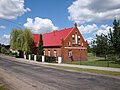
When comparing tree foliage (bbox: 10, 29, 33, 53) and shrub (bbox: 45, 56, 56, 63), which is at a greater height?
tree foliage (bbox: 10, 29, 33, 53)

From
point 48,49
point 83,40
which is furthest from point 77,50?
point 48,49

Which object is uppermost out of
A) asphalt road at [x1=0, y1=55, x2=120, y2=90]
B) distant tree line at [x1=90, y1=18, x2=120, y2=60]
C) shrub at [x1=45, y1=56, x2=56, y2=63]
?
distant tree line at [x1=90, y1=18, x2=120, y2=60]

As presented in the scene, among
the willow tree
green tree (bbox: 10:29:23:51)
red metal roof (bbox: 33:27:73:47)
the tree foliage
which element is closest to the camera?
red metal roof (bbox: 33:27:73:47)

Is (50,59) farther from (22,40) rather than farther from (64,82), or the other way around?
(64,82)

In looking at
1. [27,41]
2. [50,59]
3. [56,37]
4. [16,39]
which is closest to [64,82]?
[50,59]

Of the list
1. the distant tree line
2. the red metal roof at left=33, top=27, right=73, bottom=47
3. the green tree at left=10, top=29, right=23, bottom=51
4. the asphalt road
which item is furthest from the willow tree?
the asphalt road

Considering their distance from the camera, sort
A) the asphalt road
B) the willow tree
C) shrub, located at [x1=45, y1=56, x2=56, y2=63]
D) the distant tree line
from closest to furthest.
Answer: the asphalt road < the distant tree line < shrub, located at [x1=45, y1=56, x2=56, y2=63] < the willow tree

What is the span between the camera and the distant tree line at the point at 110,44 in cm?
3553

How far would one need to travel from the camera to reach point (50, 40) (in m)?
49.0

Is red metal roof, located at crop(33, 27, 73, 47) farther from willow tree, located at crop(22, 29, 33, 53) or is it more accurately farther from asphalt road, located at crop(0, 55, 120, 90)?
asphalt road, located at crop(0, 55, 120, 90)

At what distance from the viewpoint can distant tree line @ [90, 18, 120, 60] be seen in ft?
117

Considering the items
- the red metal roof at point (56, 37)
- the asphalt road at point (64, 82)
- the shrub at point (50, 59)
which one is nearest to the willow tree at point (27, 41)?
the red metal roof at point (56, 37)

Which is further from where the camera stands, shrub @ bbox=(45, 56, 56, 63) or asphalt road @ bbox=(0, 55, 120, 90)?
shrub @ bbox=(45, 56, 56, 63)

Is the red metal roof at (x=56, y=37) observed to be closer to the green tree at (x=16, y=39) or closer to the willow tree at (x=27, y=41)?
the willow tree at (x=27, y=41)
